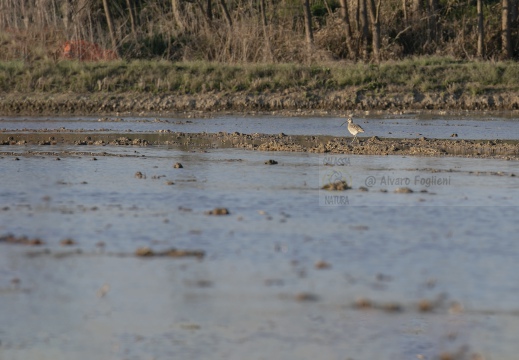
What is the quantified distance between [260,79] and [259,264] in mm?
19594

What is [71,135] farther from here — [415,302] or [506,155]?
[415,302]

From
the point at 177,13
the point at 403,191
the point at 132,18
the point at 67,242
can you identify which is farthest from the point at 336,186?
the point at 132,18

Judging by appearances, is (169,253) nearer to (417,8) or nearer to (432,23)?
(432,23)

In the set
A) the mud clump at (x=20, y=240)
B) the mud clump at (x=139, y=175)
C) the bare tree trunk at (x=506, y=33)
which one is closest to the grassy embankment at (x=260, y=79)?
the bare tree trunk at (x=506, y=33)

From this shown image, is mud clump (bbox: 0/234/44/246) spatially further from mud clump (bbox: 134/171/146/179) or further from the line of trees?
the line of trees

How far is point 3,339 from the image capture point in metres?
6.21

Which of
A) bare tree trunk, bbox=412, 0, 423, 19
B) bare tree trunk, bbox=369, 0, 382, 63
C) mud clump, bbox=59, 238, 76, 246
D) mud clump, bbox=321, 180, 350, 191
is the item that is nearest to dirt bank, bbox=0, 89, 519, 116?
bare tree trunk, bbox=369, 0, 382, 63

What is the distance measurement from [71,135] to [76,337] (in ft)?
46.0

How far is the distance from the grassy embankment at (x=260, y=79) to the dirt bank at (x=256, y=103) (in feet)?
0.69

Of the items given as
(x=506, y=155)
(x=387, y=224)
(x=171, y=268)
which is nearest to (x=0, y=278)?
(x=171, y=268)

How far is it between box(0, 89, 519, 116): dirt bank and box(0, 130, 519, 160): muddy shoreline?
573 centimetres

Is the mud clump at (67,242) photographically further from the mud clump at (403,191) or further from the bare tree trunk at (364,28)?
the bare tree trunk at (364,28)

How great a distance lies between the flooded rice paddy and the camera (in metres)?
6.23

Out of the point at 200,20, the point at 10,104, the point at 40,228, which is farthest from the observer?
the point at 200,20
